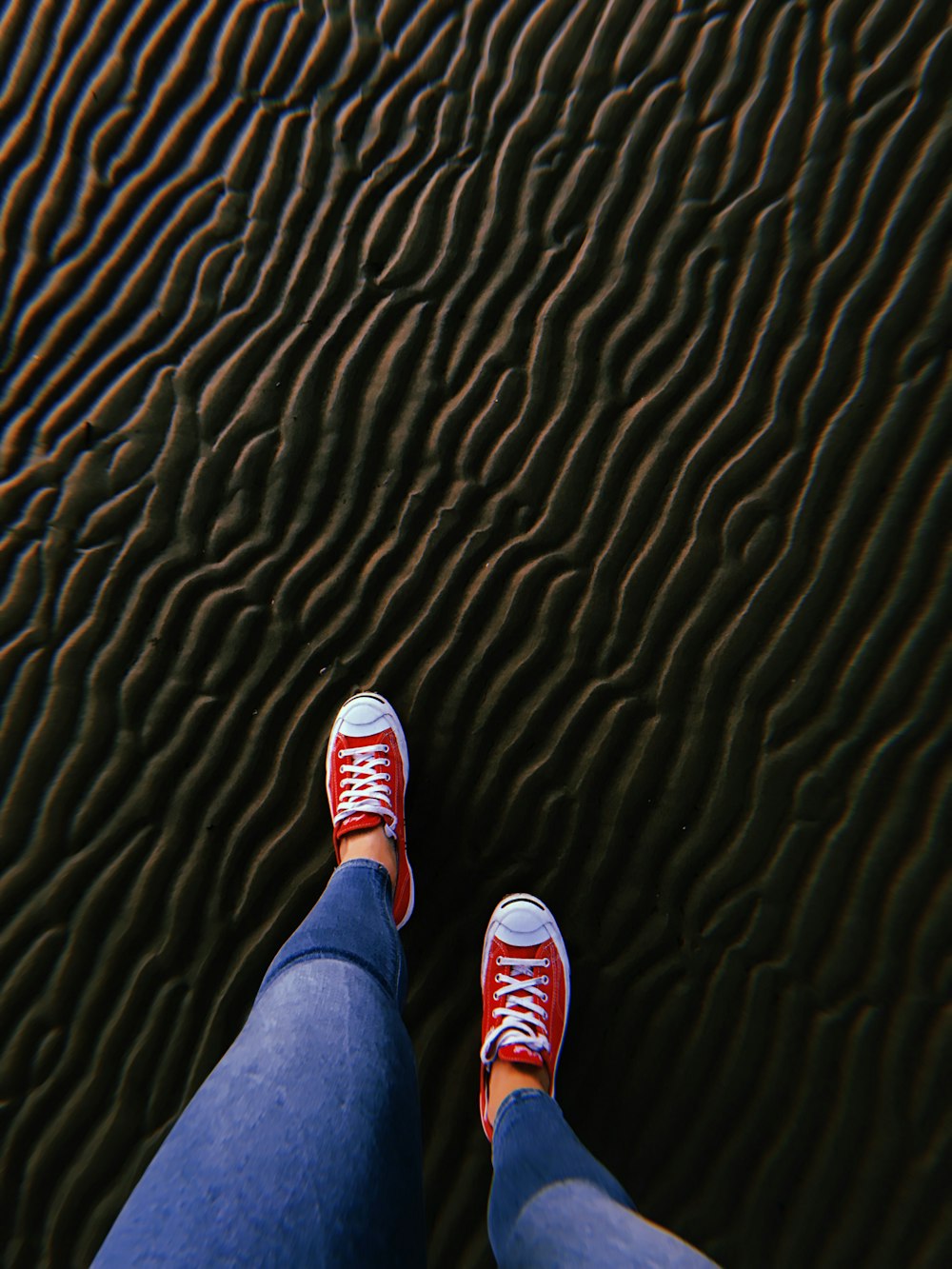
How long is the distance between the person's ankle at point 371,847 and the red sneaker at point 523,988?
12.6 inches

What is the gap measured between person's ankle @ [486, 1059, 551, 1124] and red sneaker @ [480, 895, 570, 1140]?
0.01 meters

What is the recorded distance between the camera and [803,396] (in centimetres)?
207

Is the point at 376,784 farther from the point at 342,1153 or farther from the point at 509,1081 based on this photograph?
the point at 342,1153

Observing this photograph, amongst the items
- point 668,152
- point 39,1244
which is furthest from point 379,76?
point 39,1244

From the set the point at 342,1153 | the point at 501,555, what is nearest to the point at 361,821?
the point at 501,555

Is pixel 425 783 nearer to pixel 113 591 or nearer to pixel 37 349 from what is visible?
pixel 113 591

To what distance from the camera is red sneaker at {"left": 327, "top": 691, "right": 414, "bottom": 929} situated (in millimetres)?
1947

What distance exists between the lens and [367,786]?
6.44 ft

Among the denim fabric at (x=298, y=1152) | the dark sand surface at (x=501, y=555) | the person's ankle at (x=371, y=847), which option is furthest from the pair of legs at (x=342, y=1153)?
the dark sand surface at (x=501, y=555)

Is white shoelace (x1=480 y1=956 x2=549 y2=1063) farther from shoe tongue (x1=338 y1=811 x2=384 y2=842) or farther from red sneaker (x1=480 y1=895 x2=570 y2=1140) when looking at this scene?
shoe tongue (x1=338 y1=811 x2=384 y2=842)

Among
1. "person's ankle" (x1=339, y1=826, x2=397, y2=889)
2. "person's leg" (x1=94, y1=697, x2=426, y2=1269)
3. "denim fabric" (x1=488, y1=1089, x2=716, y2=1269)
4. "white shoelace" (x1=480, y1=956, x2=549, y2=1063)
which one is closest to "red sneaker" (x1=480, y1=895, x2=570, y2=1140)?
"white shoelace" (x1=480, y1=956, x2=549, y2=1063)

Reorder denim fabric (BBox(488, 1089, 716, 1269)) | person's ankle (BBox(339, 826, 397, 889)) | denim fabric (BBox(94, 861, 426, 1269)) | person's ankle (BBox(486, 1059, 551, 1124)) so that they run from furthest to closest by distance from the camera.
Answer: person's ankle (BBox(339, 826, 397, 889))
person's ankle (BBox(486, 1059, 551, 1124))
denim fabric (BBox(488, 1089, 716, 1269))
denim fabric (BBox(94, 861, 426, 1269))

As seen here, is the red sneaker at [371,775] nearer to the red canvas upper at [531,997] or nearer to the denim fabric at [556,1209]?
the red canvas upper at [531,997]

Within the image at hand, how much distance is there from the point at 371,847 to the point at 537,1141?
76cm
